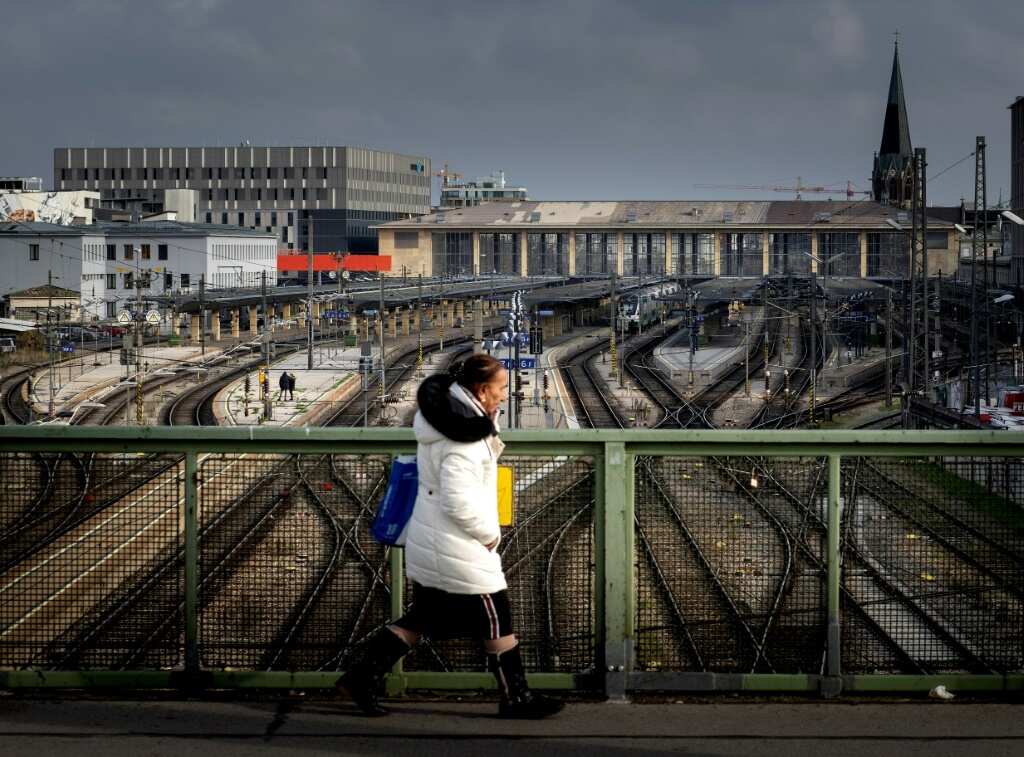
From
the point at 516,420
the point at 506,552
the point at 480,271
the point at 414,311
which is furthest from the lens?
the point at 480,271

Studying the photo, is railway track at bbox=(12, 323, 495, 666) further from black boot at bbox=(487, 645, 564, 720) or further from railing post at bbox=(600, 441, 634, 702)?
railing post at bbox=(600, 441, 634, 702)

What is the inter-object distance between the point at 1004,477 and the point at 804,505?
82cm

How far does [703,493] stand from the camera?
21.3ft

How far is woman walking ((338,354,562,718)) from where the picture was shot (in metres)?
5.65

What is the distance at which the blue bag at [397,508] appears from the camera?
593cm

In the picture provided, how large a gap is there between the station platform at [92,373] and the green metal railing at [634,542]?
35.4 metres

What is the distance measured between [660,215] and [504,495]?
399 feet

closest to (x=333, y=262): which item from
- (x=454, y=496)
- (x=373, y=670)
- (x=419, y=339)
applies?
(x=419, y=339)

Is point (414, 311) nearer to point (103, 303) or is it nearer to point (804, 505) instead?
point (103, 303)

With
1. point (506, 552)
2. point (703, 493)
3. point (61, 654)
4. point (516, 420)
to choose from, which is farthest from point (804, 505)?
point (516, 420)

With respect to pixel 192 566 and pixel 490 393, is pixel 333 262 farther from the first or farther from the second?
pixel 490 393

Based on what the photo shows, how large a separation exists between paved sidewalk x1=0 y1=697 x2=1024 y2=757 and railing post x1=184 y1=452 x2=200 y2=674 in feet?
0.75

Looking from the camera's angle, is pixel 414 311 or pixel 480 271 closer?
pixel 414 311

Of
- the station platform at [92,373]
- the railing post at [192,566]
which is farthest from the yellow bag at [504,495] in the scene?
the station platform at [92,373]
